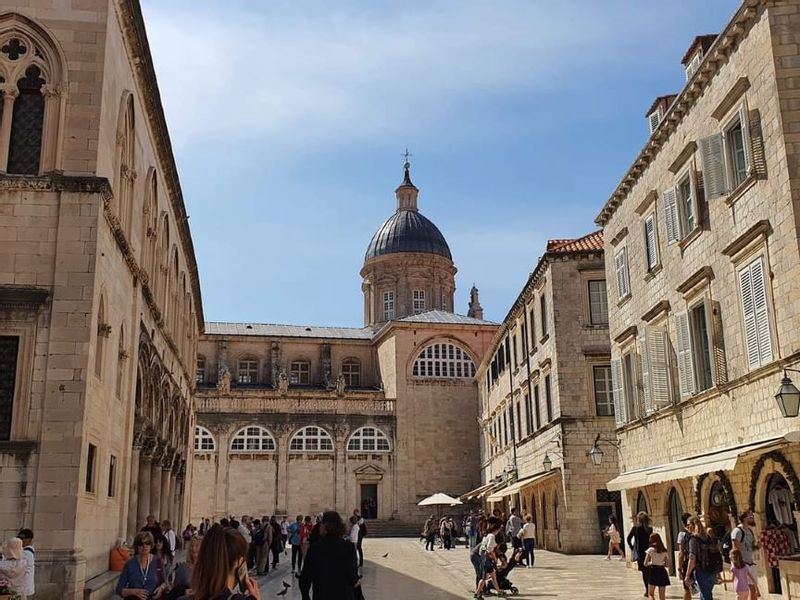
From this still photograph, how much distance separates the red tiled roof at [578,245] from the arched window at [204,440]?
27345 mm

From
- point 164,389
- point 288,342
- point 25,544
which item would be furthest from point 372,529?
point 25,544

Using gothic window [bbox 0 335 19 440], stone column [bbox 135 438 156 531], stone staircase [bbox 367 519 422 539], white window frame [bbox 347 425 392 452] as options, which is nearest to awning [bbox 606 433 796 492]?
gothic window [bbox 0 335 19 440]

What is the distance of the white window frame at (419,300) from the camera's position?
64637 mm

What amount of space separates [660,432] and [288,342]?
44.0m

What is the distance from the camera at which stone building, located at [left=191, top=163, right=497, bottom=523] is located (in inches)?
1982

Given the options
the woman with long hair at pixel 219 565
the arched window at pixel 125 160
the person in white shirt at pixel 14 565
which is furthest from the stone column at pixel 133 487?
the woman with long hair at pixel 219 565

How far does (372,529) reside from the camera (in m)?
49.2

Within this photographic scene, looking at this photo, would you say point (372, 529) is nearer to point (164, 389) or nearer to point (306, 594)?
point (164, 389)

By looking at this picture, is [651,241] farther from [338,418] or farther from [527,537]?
[338,418]

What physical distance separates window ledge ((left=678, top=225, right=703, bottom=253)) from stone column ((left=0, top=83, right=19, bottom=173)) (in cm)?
1333

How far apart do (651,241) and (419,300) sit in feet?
147

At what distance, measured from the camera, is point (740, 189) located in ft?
50.9

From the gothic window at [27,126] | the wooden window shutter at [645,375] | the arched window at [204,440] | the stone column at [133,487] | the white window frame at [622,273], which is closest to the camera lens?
the gothic window at [27,126]

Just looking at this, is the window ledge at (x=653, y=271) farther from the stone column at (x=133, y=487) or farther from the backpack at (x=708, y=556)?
the stone column at (x=133, y=487)
